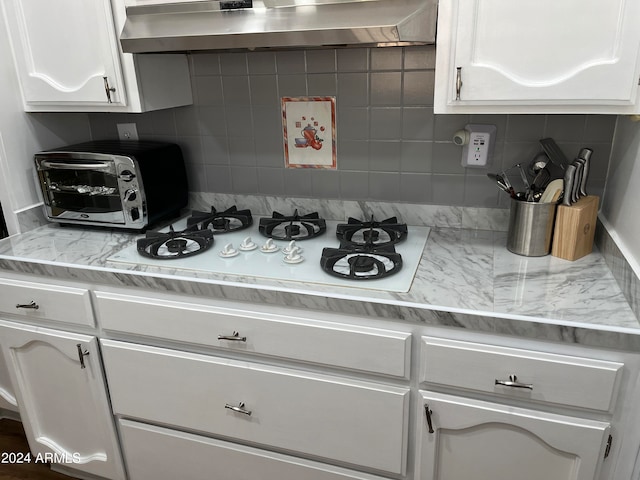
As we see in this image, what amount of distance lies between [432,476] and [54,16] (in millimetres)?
1746

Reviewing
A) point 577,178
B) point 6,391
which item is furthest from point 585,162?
point 6,391

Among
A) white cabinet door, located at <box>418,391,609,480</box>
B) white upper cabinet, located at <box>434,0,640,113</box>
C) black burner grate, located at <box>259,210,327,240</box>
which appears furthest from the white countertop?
white upper cabinet, located at <box>434,0,640,113</box>

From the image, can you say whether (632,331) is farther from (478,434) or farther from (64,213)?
(64,213)

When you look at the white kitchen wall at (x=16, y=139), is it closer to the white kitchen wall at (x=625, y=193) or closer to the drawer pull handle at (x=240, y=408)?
the drawer pull handle at (x=240, y=408)

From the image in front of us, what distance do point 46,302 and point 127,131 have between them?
76cm

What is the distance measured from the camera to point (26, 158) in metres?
1.86

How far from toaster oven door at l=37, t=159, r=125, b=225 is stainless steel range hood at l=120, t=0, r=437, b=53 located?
477 mm

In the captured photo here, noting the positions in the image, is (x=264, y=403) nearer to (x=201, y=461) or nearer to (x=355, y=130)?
(x=201, y=461)

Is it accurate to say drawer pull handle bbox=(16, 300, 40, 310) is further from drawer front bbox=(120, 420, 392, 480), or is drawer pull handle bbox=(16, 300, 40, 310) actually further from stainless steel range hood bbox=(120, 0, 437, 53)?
stainless steel range hood bbox=(120, 0, 437, 53)

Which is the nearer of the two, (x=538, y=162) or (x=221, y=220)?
(x=538, y=162)

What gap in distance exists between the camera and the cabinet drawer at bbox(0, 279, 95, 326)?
63.7 inches

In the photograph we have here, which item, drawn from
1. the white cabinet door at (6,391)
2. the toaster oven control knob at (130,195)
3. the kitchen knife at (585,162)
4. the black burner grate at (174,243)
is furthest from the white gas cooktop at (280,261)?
the white cabinet door at (6,391)

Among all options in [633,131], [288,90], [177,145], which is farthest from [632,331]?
[177,145]

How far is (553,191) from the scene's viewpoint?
1.47m
